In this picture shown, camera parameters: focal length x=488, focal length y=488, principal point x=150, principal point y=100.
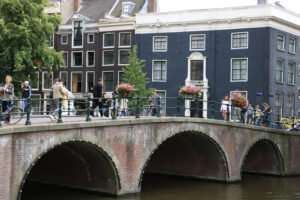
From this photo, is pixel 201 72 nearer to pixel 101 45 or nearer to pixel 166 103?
pixel 166 103

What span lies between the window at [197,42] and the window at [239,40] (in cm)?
211

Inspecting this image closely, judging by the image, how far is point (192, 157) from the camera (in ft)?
72.2

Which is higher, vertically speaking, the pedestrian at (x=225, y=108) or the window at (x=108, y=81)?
the window at (x=108, y=81)

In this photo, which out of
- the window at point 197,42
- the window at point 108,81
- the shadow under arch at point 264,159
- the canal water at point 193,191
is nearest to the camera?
the canal water at point 193,191

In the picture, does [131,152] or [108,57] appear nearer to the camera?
[131,152]

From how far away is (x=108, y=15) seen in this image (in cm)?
3753

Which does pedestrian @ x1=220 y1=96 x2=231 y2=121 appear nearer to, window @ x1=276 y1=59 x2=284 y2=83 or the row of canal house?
the row of canal house

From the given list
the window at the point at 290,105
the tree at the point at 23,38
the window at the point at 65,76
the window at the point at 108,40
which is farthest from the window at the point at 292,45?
the window at the point at 65,76

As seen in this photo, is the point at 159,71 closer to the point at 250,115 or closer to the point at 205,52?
the point at 205,52

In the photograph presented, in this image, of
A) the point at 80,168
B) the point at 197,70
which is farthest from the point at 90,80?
the point at 80,168

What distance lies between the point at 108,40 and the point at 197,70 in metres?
7.65

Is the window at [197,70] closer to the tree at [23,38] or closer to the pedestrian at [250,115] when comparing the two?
the tree at [23,38]

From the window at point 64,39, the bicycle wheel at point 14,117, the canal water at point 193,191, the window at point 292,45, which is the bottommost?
the canal water at point 193,191

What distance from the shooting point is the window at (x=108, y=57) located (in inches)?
1454
